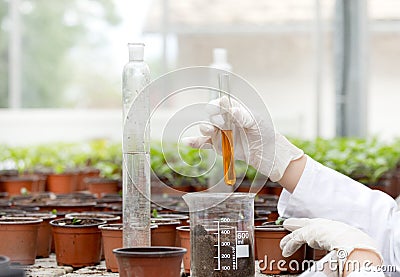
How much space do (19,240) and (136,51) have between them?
0.66 metres

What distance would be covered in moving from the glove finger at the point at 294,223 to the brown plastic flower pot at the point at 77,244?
556mm

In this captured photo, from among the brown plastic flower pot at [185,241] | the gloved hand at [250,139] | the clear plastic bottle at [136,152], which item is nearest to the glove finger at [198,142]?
the gloved hand at [250,139]

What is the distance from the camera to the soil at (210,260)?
89.2 inches

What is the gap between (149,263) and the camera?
2.06 meters

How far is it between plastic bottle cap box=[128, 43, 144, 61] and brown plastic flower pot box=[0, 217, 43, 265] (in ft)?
1.93

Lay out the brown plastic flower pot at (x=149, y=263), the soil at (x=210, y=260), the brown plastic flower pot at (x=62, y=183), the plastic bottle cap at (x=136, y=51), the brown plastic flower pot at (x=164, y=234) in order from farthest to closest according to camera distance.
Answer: the brown plastic flower pot at (x=62, y=183) < the brown plastic flower pot at (x=164, y=234) < the plastic bottle cap at (x=136, y=51) < the soil at (x=210, y=260) < the brown plastic flower pot at (x=149, y=263)

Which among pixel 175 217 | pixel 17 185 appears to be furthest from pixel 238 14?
pixel 175 217

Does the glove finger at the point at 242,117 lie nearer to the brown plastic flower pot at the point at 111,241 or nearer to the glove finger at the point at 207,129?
the glove finger at the point at 207,129

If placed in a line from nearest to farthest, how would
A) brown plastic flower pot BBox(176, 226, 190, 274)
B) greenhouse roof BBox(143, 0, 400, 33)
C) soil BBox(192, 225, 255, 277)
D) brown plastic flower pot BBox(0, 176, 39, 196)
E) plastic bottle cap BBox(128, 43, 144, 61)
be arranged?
1. soil BBox(192, 225, 255, 277)
2. plastic bottle cap BBox(128, 43, 144, 61)
3. brown plastic flower pot BBox(176, 226, 190, 274)
4. brown plastic flower pot BBox(0, 176, 39, 196)
5. greenhouse roof BBox(143, 0, 400, 33)

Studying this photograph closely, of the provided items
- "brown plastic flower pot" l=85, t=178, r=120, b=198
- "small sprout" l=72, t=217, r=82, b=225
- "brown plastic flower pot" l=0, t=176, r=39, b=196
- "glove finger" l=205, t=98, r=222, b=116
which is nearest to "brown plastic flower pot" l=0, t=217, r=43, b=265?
"small sprout" l=72, t=217, r=82, b=225

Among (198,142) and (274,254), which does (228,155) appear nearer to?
(198,142)

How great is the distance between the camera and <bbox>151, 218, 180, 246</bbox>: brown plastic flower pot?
262cm

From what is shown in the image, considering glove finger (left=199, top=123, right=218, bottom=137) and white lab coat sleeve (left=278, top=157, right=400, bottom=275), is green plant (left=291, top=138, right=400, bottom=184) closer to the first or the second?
white lab coat sleeve (left=278, top=157, right=400, bottom=275)

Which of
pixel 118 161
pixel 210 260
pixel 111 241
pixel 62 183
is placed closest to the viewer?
pixel 210 260
